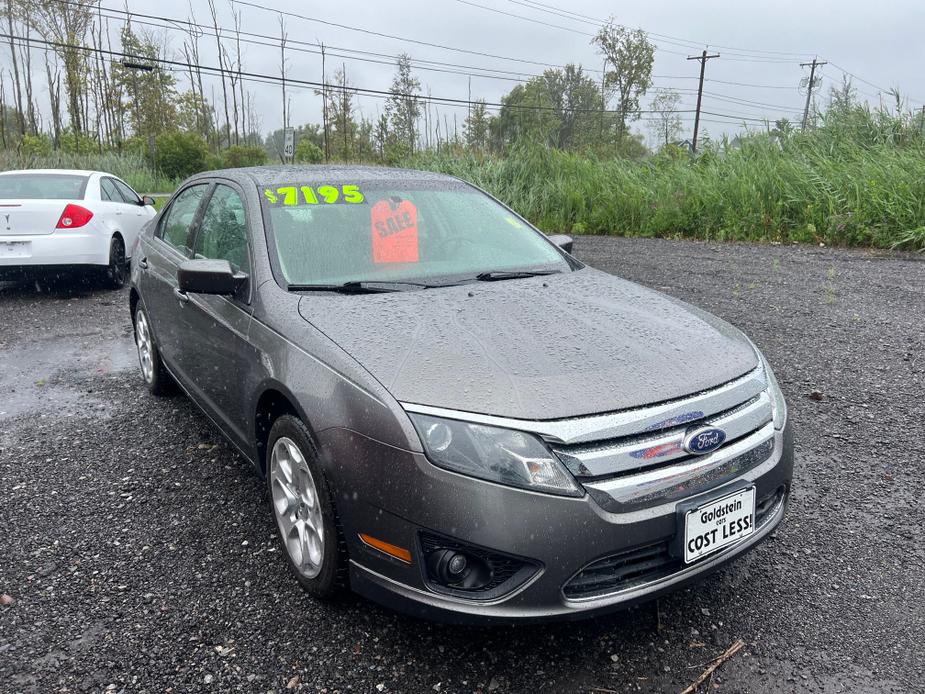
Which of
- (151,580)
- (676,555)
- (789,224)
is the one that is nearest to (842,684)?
(676,555)

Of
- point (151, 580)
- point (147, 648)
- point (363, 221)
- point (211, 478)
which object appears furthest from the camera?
point (211, 478)

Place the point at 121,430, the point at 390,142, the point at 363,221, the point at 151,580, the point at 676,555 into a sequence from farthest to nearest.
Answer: the point at 390,142
the point at 121,430
the point at 363,221
the point at 151,580
the point at 676,555

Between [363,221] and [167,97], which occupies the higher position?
[167,97]

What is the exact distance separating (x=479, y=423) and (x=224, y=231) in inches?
79.2

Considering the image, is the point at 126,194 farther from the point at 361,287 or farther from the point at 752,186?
the point at 752,186

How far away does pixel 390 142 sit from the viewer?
33.9 meters

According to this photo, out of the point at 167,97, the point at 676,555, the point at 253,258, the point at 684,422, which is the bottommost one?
the point at 676,555

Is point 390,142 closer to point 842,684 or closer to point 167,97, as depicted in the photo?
point 167,97

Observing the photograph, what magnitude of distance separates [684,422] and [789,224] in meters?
9.96

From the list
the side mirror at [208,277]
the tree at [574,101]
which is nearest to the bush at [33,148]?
the side mirror at [208,277]

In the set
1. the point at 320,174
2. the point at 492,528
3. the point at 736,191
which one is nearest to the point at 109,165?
the point at 736,191

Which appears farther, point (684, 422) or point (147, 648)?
point (147, 648)

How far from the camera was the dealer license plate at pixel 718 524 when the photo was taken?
1.99m

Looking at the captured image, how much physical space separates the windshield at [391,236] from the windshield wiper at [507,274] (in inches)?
1.4
